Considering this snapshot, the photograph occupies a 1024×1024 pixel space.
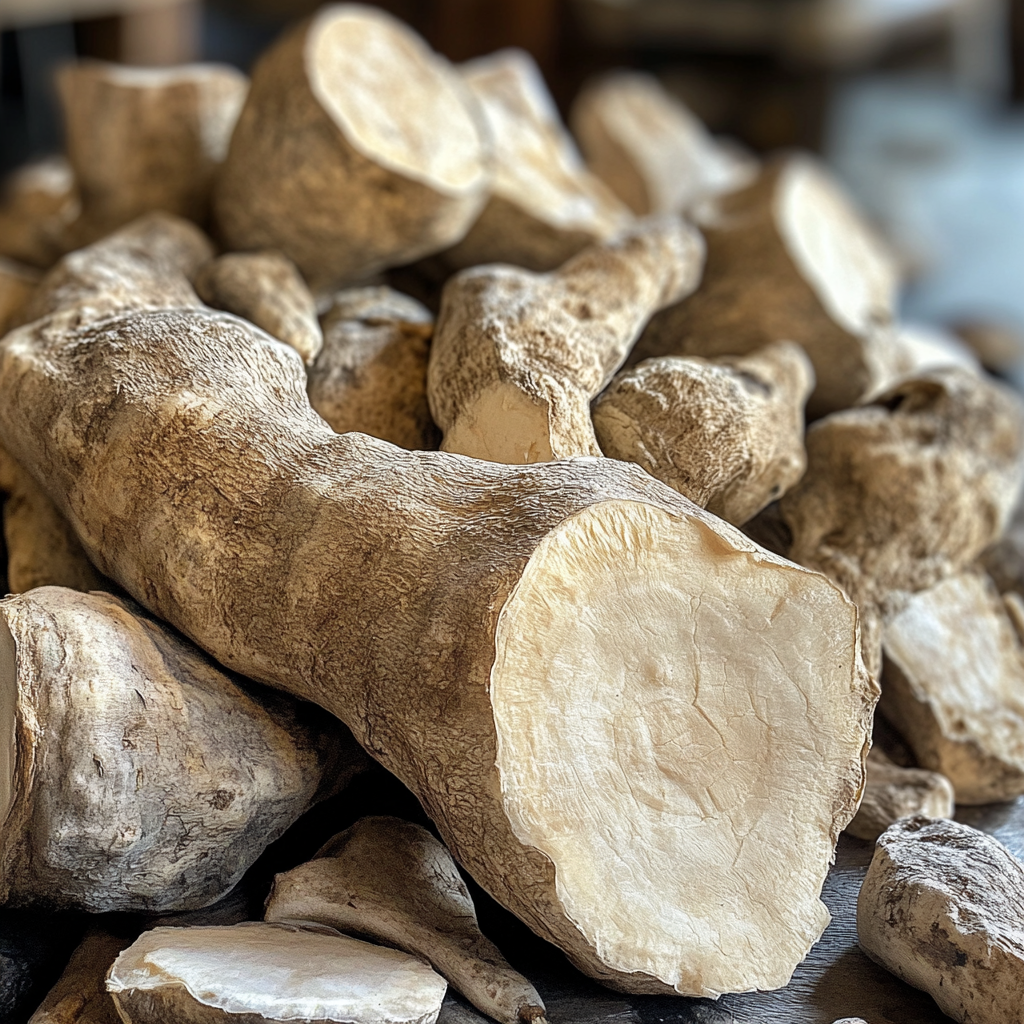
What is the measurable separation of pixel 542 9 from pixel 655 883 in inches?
172

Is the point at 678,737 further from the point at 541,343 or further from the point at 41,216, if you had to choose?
the point at 41,216

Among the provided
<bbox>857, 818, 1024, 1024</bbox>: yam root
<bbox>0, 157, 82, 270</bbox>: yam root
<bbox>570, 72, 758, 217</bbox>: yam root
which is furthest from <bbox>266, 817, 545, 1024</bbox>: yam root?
<bbox>570, 72, 758, 217</bbox>: yam root

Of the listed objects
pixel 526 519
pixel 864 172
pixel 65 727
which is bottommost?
pixel 864 172

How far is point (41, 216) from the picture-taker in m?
2.01

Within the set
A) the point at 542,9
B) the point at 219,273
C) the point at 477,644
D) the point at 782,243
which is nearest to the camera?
the point at 477,644

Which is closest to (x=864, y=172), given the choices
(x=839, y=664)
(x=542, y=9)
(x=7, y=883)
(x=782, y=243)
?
(x=542, y=9)

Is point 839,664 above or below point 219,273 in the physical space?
below

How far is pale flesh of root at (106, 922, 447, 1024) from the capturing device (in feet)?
2.67

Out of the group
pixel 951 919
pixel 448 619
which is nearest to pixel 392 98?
pixel 448 619

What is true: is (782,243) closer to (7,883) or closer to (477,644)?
(477,644)

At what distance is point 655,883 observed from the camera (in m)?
0.87

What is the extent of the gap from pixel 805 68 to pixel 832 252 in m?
4.36

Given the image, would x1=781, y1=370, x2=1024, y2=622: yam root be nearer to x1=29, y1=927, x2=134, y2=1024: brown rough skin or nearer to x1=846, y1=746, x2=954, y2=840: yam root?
x1=846, y1=746, x2=954, y2=840: yam root

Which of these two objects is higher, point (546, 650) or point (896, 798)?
point (546, 650)
